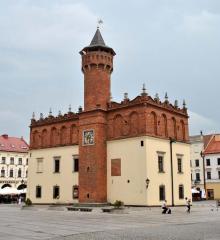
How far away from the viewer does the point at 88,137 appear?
4219cm

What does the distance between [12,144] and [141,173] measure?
159 feet

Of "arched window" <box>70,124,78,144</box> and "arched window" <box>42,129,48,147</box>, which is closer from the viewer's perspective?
"arched window" <box>70,124,78,144</box>

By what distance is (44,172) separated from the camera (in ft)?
159

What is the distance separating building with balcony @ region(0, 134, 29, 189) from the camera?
76438 millimetres

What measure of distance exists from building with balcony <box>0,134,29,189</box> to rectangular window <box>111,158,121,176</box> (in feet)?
125

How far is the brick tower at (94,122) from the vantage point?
134ft

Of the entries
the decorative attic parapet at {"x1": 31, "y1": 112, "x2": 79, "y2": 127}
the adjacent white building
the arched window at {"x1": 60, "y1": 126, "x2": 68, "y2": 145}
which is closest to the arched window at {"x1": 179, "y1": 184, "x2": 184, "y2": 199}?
the decorative attic parapet at {"x1": 31, "y1": 112, "x2": 79, "y2": 127}

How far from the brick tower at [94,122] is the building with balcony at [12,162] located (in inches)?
1415

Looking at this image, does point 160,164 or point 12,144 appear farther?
point 12,144

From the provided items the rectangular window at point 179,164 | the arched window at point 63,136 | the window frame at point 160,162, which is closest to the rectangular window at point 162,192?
the window frame at point 160,162

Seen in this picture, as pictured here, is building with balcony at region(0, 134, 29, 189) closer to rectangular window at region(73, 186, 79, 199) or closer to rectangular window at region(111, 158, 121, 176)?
rectangular window at region(73, 186, 79, 199)

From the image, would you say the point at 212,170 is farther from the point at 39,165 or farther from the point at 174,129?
the point at 39,165

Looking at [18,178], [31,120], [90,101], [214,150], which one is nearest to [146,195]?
[90,101]

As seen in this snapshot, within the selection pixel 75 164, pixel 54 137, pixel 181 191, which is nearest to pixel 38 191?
pixel 54 137
